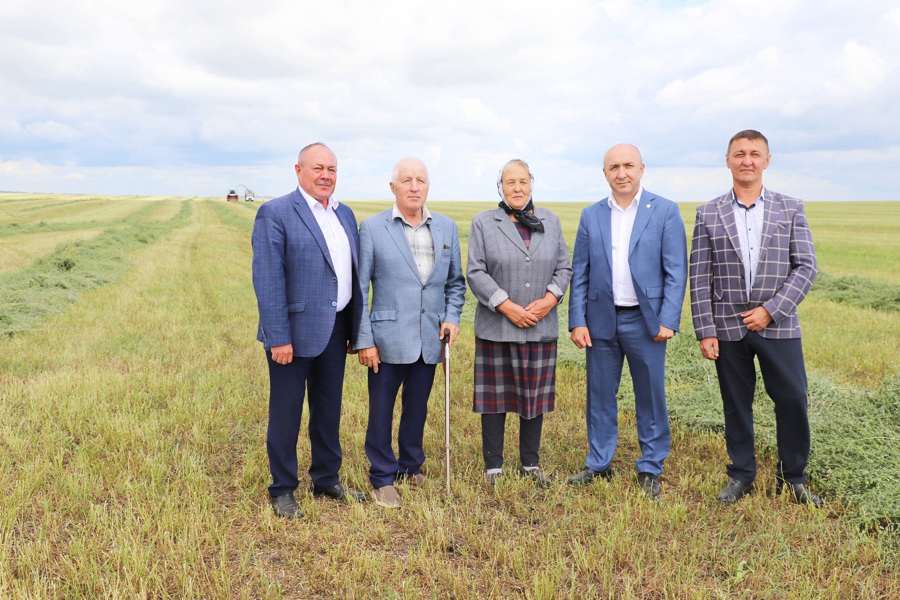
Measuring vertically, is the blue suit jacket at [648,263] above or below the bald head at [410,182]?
below

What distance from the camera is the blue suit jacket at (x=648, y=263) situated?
4.40 meters

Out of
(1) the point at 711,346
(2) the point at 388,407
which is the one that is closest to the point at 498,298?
(2) the point at 388,407

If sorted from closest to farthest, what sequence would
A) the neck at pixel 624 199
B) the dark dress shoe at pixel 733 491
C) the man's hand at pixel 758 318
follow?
the man's hand at pixel 758 318 → the dark dress shoe at pixel 733 491 → the neck at pixel 624 199

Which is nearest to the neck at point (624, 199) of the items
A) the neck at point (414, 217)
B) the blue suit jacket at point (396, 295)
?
the blue suit jacket at point (396, 295)

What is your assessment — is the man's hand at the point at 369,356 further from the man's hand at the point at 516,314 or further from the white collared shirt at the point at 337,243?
the man's hand at the point at 516,314

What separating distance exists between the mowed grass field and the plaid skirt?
574mm

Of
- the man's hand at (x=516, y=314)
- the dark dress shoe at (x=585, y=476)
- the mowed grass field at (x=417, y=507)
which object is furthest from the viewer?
the dark dress shoe at (x=585, y=476)

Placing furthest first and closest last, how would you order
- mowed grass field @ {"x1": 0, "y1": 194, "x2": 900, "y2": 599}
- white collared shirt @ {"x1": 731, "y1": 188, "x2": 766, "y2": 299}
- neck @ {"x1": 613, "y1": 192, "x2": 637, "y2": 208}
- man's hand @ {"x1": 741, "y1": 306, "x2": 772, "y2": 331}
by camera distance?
neck @ {"x1": 613, "y1": 192, "x2": 637, "y2": 208} → white collared shirt @ {"x1": 731, "y1": 188, "x2": 766, "y2": 299} → man's hand @ {"x1": 741, "y1": 306, "x2": 772, "y2": 331} → mowed grass field @ {"x1": 0, "y1": 194, "x2": 900, "y2": 599}

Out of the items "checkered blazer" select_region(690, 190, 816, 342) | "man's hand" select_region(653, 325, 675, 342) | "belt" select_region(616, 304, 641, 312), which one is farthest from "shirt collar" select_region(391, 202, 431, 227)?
"checkered blazer" select_region(690, 190, 816, 342)

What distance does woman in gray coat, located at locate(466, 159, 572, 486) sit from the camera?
450 centimetres

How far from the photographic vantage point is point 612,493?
14.5 ft

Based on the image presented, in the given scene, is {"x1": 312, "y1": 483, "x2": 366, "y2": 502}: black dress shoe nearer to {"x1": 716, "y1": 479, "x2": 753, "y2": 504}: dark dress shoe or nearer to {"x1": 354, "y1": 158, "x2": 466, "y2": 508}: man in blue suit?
{"x1": 354, "y1": 158, "x2": 466, "y2": 508}: man in blue suit

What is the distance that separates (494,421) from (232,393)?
11.4ft

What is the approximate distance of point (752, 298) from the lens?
4207 millimetres
